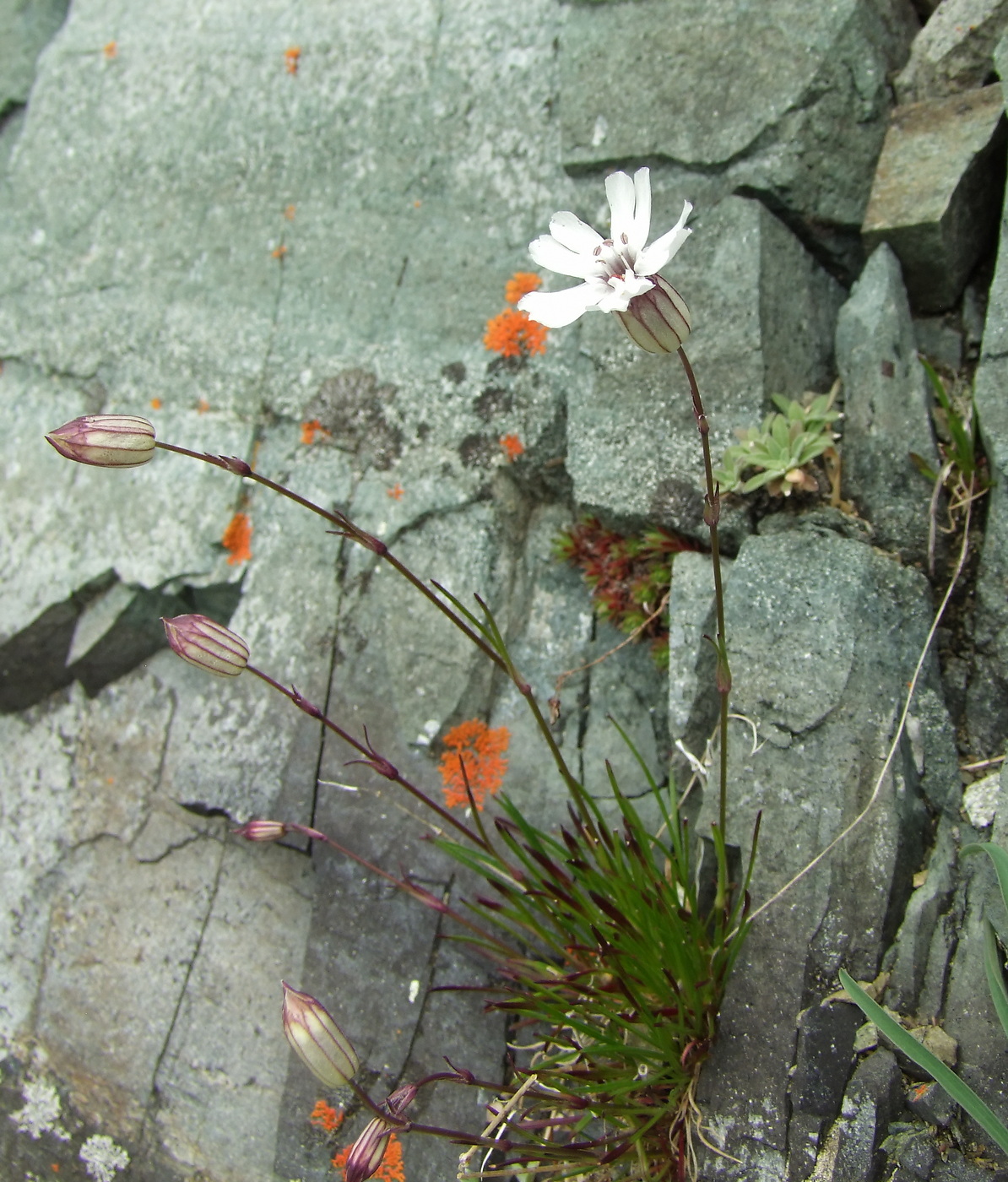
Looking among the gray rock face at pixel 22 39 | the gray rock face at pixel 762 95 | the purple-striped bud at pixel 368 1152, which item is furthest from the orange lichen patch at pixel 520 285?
the gray rock face at pixel 22 39

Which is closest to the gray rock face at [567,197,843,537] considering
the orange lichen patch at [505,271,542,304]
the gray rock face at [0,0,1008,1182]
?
the gray rock face at [0,0,1008,1182]

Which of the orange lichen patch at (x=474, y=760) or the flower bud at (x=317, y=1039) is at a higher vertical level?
the orange lichen patch at (x=474, y=760)

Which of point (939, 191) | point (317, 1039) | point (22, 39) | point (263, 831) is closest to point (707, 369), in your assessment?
point (939, 191)

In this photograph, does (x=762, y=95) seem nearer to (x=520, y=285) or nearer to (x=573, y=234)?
(x=520, y=285)

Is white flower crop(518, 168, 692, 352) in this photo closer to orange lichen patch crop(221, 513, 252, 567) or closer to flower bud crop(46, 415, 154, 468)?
flower bud crop(46, 415, 154, 468)

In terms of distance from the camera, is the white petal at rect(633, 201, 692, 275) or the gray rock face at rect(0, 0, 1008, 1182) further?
the gray rock face at rect(0, 0, 1008, 1182)

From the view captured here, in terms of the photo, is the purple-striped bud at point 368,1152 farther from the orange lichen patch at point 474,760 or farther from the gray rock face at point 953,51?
the gray rock face at point 953,51
